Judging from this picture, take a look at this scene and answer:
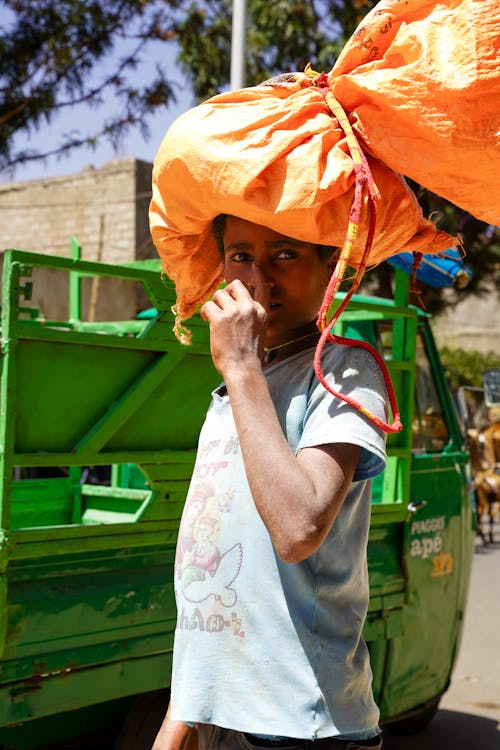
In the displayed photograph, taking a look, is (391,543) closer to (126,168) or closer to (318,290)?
(318,290)

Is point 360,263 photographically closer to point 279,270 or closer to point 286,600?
point 279,270

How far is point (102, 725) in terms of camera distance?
317 centimetres

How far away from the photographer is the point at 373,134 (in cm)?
156

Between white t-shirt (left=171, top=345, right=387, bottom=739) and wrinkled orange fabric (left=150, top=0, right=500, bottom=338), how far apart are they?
0.27 meters

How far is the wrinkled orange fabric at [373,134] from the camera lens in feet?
4.88

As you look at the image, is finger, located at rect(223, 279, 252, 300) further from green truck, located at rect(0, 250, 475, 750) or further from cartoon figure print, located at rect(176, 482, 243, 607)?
green truck, located at rect(0, 250, 475, 750)

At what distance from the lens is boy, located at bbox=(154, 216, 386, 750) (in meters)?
1.38

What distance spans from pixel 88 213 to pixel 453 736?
9033 millimetres

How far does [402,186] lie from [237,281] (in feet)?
1.15

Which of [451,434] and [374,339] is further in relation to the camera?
[451,434]

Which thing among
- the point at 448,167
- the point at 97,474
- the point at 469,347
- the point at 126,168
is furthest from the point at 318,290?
the point at 469,347

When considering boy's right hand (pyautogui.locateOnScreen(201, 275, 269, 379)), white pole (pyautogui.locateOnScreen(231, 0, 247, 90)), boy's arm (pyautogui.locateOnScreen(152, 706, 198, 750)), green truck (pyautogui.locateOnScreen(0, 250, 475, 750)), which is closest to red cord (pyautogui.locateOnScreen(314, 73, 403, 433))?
boy's right hand (pyautogui.locateOnScreen(201, 275, 269, 379))

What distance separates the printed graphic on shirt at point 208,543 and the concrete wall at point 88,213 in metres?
8.88

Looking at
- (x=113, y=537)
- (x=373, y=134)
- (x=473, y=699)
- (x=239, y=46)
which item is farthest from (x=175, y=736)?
(x=239, y=46)
